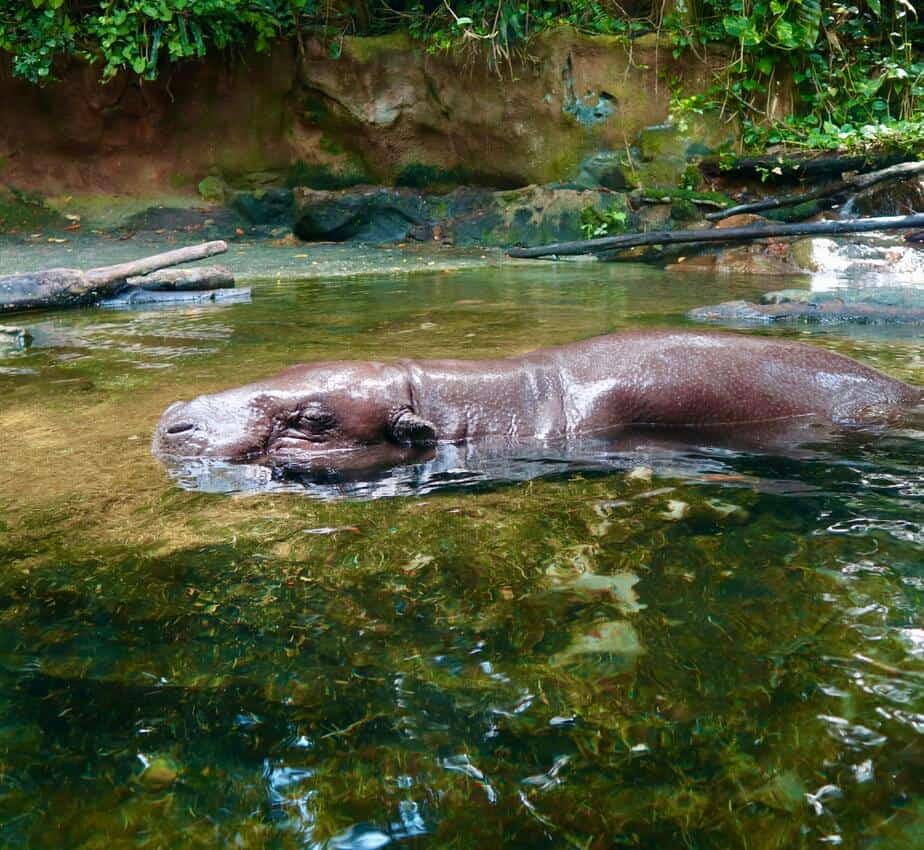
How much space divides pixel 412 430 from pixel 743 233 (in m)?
6.29

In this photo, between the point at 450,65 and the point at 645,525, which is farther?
the point at 450,65

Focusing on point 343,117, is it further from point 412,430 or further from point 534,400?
point 412,430

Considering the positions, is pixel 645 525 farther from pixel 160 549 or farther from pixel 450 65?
pixel 450 65

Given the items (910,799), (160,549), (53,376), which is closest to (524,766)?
(910,799)

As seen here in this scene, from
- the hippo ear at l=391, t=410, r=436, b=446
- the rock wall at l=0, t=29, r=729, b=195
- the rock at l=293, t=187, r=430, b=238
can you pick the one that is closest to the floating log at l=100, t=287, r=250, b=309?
the hippo ear at l=391, t=410, r=436, b=446

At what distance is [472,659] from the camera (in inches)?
95.5

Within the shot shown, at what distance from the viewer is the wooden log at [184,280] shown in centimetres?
955

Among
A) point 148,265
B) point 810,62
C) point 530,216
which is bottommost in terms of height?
point 148,265

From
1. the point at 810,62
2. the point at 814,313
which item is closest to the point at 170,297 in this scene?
the point at 814,313

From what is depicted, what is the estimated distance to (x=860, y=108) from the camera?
14.3 m

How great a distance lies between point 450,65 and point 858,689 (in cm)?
1532

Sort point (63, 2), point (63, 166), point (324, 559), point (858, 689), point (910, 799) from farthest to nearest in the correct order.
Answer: point (63, 166) < point (63, 2) < point (324, 559) < point (858, 689) < point (910, 799)

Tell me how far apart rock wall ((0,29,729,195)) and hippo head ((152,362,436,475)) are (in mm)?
11927

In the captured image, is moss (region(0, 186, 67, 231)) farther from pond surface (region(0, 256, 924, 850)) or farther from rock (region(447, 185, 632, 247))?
pond surface (region(0, 256, 924, 850))
